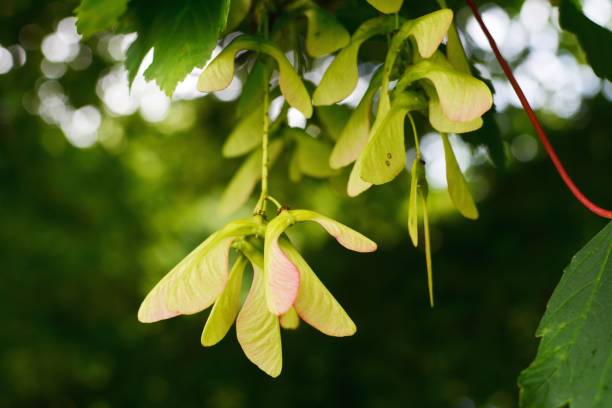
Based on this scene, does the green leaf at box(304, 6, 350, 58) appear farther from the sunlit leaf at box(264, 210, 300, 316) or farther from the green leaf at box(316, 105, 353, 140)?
the sunlit leaf at box(264, 210, 300, 316)

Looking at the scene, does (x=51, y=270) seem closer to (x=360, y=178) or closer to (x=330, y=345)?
(x=330, y=345)

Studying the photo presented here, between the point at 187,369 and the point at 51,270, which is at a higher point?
the point at 51,270

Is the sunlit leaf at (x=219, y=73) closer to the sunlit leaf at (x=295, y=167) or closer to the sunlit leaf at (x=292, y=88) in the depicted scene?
the sunlit leaf at (x=292, y=88)

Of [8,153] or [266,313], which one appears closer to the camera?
[266,313]

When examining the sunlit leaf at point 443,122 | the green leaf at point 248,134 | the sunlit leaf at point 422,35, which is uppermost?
the sunlit leaf at point 422,35

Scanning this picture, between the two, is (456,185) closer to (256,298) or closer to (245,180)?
(256,298)

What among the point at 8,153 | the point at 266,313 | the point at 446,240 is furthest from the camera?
the point at 446,240

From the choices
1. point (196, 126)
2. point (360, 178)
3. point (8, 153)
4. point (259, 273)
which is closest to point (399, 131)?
point (360, 178)

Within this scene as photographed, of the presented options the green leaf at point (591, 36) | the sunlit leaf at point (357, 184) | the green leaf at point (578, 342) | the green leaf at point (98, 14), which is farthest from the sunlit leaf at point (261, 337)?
the green leaf at point (591, 36)
